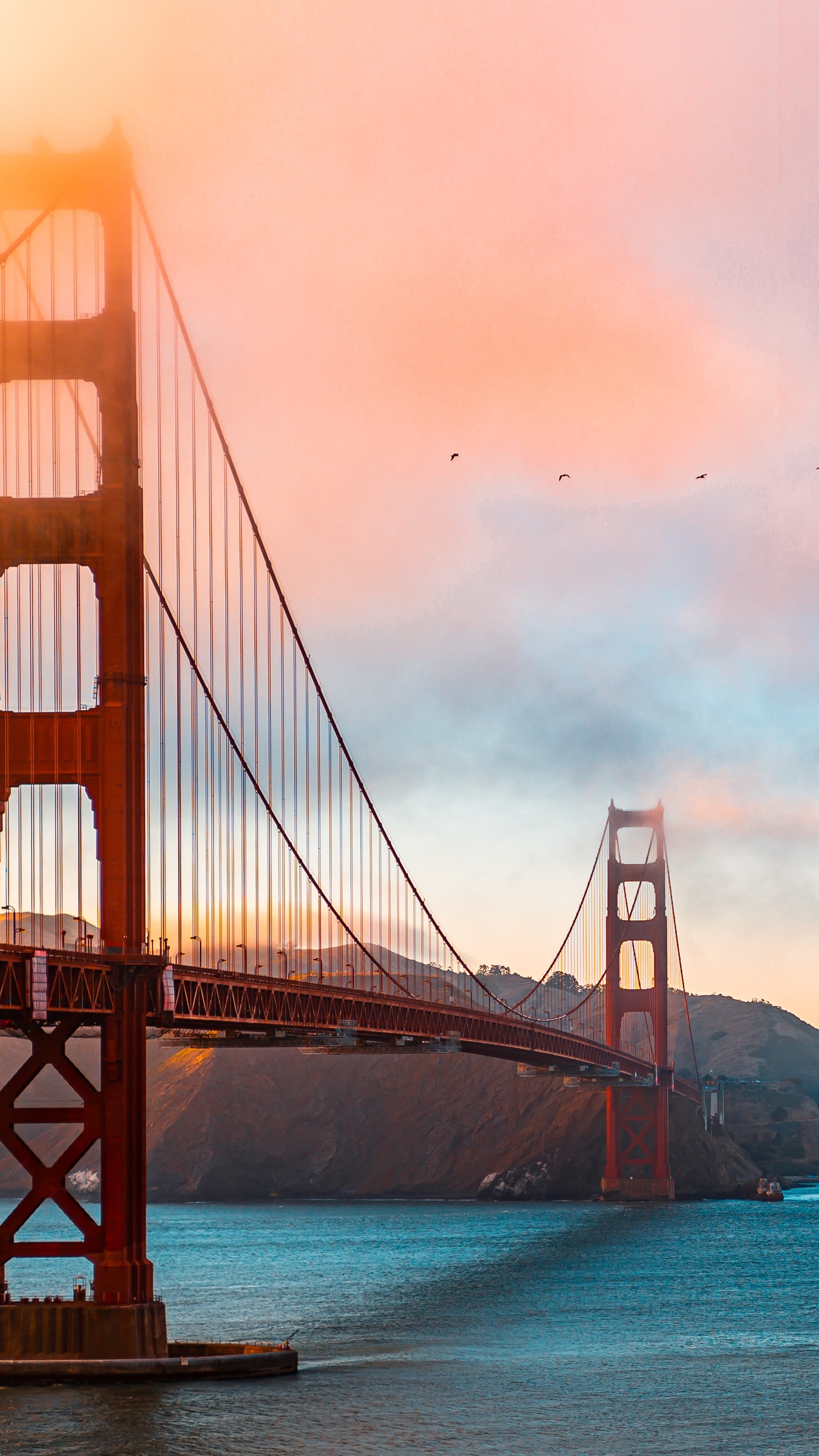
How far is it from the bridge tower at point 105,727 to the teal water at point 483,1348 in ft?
11.7

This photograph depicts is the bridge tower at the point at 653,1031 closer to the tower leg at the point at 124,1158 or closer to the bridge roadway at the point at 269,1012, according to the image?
the bridge roadway at the point at 269,1012

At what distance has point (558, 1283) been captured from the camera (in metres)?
71.7

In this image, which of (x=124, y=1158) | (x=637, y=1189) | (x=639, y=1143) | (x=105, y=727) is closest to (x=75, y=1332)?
(x=124, y=1158)

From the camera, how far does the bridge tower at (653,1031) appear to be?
126062mm

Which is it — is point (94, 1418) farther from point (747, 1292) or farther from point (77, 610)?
point (747, 1292)

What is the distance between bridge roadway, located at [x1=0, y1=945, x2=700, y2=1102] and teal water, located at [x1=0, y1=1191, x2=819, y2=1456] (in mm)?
7312

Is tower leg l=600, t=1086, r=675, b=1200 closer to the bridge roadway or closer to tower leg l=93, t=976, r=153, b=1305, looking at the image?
the bridge roadway

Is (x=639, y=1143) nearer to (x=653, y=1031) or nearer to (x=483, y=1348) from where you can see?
(x=653, y=1031)

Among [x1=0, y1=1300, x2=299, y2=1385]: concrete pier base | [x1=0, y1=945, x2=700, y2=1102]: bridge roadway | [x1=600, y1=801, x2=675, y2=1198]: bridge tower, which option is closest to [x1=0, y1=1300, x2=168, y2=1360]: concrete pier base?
[x1=0, y1=1300, x2=299, y2=1385]: concrete pier base

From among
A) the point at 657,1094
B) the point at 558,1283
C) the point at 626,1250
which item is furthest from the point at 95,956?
the point at 657,1094

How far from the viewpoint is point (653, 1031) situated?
130m

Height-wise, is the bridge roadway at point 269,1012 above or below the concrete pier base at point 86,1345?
above

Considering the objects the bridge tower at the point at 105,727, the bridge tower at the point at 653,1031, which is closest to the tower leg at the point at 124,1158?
the bridge tower at the point at 105,727

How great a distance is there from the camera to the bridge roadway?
36.6 metres
